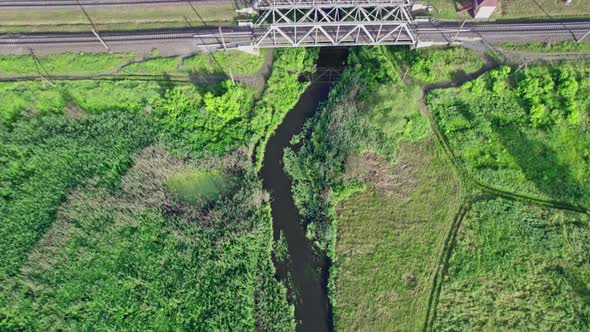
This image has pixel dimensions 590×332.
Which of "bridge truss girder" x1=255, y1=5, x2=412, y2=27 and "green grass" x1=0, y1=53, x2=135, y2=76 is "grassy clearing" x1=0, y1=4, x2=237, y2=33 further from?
"bridge truss girder" x1=255, y1=5, x2=412, y2=27

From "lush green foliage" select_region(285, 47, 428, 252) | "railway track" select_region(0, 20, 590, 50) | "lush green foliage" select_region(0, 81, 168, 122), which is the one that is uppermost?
"railway track" select_region(0, 20, 590, 50)

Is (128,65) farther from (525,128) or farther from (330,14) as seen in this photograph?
(525,128)

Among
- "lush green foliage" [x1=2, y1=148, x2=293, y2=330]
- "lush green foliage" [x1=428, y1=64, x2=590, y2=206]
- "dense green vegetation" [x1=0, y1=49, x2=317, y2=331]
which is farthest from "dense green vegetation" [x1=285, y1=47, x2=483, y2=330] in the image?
"lush green foliage" [x1=2, y1=148, x2=293, y2=330]

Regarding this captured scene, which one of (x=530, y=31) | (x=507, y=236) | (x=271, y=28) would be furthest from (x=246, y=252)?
(x=530, y=31)

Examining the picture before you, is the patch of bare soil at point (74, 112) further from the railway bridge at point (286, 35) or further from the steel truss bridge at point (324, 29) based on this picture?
the steel truss bridge at point (324, 29)

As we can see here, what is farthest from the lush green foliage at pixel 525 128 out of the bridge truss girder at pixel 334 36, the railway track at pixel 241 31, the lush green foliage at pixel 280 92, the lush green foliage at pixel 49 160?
the lush green foliage at pixel 49 160

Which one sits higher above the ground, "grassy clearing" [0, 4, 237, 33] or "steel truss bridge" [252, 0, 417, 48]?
"grassy clearing" [0, 4, 237, 33]
